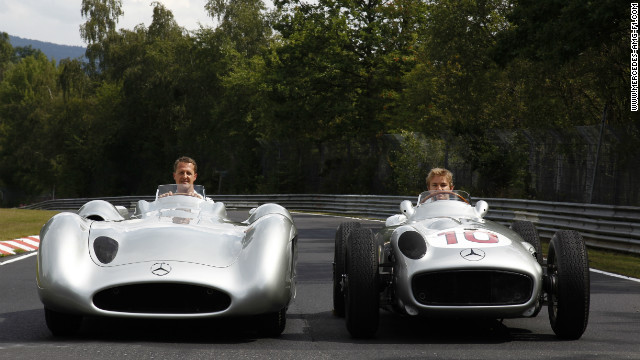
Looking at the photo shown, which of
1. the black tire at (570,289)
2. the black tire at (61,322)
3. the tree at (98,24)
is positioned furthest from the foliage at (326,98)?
the black tire at (61,322)

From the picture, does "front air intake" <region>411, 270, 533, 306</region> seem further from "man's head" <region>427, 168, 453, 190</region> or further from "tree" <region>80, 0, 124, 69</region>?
"tree" <region>80, 0, 124, 69</region>

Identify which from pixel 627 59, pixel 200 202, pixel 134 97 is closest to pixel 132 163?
pixel 134 97

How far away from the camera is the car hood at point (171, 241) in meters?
6.31

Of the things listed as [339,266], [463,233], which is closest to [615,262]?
[339,266]

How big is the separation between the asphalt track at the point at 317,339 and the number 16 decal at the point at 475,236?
2.28 ft

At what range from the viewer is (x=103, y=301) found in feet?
20.3

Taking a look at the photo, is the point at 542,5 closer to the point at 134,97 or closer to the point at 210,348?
the point at 210,348

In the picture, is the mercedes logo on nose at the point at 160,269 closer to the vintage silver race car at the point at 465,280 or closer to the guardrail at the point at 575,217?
the vintage silver race car at the point at 465,280

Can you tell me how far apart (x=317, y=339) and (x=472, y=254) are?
125 cm

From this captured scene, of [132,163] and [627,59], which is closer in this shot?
[627,59]

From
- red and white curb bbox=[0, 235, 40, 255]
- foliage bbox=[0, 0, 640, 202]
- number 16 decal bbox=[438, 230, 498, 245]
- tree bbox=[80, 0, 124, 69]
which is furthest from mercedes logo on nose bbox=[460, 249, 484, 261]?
tree bbox=[80, 0, 124, 69]

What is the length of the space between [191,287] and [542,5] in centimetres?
1497

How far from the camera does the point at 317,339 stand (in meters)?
6.59

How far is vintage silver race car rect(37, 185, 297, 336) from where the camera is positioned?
6102 millimetres
